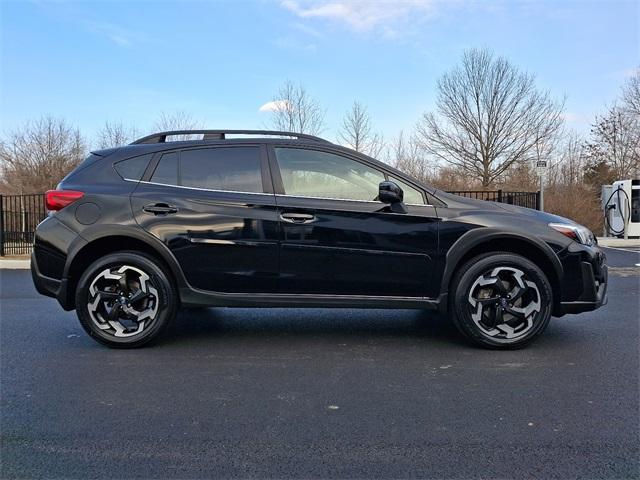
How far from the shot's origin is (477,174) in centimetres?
2689

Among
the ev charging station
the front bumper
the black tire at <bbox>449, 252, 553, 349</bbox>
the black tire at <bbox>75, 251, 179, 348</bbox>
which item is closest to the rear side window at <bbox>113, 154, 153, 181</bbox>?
the black tire at <bbox>75, 251, 179, 348</bbox>

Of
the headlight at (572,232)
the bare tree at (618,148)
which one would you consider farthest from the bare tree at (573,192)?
the headlight at (572,232)

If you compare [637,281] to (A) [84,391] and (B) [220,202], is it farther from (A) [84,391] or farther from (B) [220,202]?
(A) [84,391]

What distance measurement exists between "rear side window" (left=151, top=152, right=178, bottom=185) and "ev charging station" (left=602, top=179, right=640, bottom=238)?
54.0 feet

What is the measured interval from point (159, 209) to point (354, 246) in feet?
5.53

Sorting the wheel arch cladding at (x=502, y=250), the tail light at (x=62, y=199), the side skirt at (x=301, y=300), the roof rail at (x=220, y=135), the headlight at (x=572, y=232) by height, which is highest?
the roof rail at (x=220, y=135)

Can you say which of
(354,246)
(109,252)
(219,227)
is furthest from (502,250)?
(109,252)

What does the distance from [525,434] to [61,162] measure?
26666 mm

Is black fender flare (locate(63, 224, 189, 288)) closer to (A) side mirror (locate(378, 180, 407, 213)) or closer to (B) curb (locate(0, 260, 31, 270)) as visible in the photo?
(A) side mirror (locate(378, 180, 407, 213))

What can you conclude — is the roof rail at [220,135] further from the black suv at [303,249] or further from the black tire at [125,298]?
the black tire at [125,298]

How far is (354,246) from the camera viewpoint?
4.08m

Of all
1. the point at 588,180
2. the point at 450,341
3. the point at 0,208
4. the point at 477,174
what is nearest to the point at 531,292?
the point at 450,341

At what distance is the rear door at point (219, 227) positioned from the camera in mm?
4109

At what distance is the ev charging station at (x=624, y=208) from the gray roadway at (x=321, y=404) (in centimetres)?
1400
